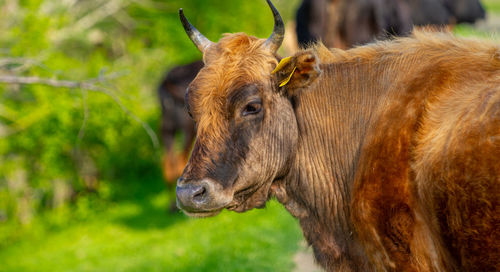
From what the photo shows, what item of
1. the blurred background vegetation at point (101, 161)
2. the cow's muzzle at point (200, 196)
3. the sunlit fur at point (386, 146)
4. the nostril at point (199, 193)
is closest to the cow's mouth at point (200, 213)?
the cow's muzzle at point (200, 196)

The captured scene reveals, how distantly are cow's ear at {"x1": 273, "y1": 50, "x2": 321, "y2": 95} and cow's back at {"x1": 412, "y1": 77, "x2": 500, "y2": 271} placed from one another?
41.9 inches

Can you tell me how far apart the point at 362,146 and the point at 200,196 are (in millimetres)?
1362

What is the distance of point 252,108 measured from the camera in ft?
15.0

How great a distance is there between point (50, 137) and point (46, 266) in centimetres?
597

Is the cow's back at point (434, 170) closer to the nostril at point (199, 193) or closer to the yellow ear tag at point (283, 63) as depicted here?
the yellow ear tag at point (283, 63)

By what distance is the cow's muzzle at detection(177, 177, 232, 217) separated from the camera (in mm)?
4344

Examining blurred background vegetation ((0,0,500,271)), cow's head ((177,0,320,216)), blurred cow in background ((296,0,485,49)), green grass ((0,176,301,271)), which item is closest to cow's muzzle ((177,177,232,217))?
cow's head ((177,0,320,216))

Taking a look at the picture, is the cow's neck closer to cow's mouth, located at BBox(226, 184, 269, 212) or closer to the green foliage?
cow's mouth, located at BBox(226, 184, 269, 212)

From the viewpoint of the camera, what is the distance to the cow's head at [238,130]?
446 cm

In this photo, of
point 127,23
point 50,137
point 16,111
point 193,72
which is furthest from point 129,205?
point 127,23

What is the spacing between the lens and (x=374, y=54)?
4.74 metres

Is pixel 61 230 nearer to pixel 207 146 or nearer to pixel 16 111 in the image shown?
pixel 16 111

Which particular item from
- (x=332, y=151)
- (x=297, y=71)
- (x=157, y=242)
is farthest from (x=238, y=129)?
(x=157, y=242)

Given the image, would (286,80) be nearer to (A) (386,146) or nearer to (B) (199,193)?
(A) (386,146)
